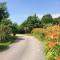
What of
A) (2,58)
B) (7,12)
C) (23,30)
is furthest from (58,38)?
(23,30)

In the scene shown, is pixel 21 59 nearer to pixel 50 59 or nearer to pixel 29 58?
pixel 29 58

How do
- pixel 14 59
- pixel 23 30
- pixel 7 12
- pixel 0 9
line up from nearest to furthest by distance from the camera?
pixel 14 59 → pixel 0 9 → pixel 7 12 → pixel 23 30

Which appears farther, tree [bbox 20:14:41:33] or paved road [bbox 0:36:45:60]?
tree [bbox 20:14:41:33]

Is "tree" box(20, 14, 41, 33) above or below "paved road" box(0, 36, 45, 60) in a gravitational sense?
above

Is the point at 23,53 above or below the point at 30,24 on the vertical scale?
below

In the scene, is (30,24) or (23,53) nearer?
(23,53)

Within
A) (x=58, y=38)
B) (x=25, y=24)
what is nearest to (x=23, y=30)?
(x=25, y=24)

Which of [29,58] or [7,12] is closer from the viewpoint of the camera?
[29,58]

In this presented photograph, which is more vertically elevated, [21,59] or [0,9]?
[0,9]

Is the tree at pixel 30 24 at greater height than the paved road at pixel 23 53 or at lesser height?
greater

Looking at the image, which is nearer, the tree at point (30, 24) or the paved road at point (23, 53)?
the paved road at point (23, 53)

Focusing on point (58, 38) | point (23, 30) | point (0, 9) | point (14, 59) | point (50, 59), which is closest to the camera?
point (50, 59)

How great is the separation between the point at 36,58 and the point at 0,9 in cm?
2374

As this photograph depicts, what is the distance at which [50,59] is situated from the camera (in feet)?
54.7
